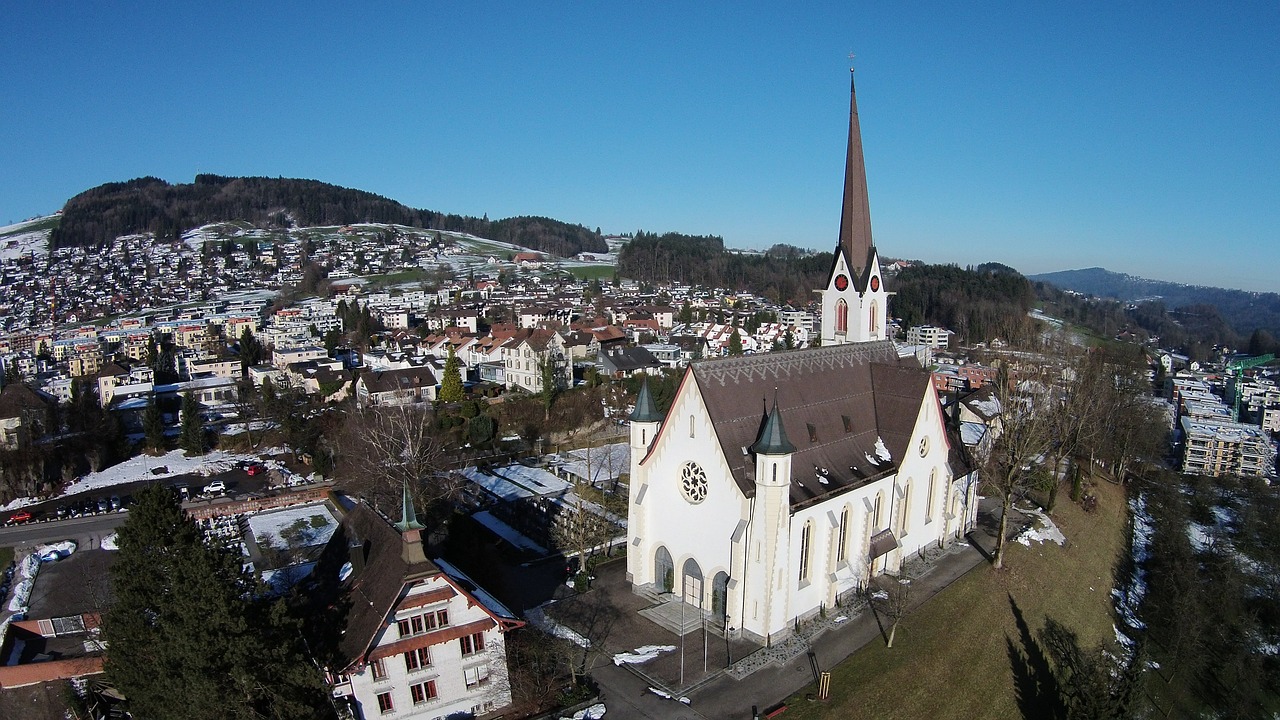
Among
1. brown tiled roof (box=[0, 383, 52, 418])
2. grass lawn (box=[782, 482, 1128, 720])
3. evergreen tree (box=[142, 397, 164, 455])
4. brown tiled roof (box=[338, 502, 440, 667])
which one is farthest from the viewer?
evergreen tree (box=[142, 397, 164, 455])

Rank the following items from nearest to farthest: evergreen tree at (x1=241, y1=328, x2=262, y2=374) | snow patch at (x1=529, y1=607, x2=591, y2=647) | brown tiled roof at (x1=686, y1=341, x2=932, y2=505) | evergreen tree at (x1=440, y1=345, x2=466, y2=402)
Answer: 1. snow patch at (x1=529, y1=607, x2=591, y2=647)
2. brown tiled roof at (x1=686, y1=341, x2=932, y2=505)
3. evergreen tree at (x1=440, y1=345, x2=466, y2=402)
4. evergreen tree at (x1=241, y1=328, x2=262, y2=374)

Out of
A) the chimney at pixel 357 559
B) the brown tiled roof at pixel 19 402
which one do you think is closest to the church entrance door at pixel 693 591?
the chimney at pixel 357 559

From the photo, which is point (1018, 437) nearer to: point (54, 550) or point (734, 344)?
point (54, 550)

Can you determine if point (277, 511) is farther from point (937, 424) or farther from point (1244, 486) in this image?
point (1244, 486)

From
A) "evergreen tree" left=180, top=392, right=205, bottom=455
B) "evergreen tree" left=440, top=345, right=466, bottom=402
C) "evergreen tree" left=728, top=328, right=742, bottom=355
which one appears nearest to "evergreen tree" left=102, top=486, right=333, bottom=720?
"evergreen tree" left=180, top=392, right=205, bottom=455

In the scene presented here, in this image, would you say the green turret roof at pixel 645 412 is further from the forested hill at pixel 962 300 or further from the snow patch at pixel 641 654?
the forested hill at pixel 962 300

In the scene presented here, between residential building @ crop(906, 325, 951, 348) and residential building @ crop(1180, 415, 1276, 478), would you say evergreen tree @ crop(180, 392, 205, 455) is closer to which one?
residential building @ crop(1180, 415, 1276, 478)

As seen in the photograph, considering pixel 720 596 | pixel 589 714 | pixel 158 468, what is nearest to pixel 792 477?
pixel 720 596
